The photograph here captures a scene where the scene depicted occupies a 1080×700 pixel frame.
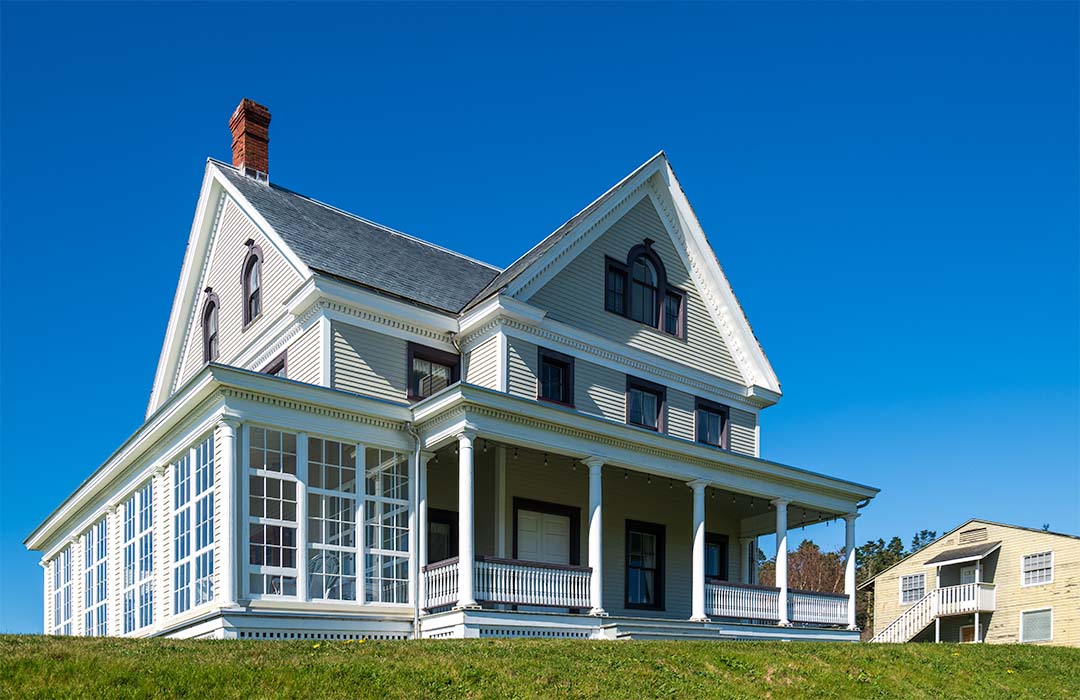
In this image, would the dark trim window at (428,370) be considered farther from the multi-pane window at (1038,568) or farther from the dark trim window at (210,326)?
the multi-pane window at (1038,568)

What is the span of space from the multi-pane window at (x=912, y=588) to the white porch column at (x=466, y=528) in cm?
2348

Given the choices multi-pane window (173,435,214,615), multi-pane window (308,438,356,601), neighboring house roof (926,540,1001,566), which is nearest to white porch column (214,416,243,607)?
multi-pane window (173,435,214,615)

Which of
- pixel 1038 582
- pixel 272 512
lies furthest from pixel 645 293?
pixel 1038 582

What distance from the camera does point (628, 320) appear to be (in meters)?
24.2

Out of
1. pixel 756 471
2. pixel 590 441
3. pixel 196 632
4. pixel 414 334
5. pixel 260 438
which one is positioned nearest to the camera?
pixel 196 632

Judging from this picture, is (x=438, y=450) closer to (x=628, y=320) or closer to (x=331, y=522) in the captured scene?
(x=331, y=522)

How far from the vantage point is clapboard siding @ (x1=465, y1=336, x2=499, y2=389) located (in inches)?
841

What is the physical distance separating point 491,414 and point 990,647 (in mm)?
10972

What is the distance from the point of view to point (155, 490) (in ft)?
63.0

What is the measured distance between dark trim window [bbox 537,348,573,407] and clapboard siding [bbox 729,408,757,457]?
5518mm

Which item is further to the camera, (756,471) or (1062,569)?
(1062,569)

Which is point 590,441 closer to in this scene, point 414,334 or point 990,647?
point 414,334

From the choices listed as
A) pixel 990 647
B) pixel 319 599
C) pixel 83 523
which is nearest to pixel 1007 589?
pixel 990 647

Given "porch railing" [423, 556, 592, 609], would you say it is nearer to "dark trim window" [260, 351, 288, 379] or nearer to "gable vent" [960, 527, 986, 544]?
"dark trim window" [260, 351, 288, 379]
